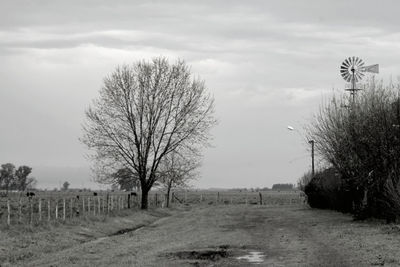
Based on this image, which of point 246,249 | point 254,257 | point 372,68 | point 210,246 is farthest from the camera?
point 372,68

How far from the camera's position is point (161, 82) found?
169ft

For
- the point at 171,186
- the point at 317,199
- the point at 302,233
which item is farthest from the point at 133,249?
the point at 171,186

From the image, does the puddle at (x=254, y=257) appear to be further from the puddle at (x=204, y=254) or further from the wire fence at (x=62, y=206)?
the wire fence at (x=62, y=206)

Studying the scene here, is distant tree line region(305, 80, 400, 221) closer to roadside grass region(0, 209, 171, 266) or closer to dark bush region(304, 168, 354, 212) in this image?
dark bush region(304, 168, 354, 212)

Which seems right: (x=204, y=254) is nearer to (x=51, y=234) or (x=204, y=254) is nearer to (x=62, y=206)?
(x=51, y=234)

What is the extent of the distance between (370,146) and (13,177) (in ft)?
480

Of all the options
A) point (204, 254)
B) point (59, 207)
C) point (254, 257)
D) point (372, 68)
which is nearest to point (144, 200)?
point (59, 207)

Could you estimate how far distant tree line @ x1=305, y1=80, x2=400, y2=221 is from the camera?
3045cm

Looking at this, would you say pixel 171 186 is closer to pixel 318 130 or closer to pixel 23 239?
pixel 318 130

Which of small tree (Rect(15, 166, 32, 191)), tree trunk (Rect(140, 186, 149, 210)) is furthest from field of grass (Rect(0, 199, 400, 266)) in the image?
small tree (Rect(15, 166, 32, 191))

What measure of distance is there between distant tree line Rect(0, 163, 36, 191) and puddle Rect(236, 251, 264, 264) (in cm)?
15053

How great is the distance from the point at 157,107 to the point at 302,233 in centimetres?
2619

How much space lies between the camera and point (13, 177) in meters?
164

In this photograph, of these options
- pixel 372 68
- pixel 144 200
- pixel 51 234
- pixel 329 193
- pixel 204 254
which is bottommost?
pixel 204 254
